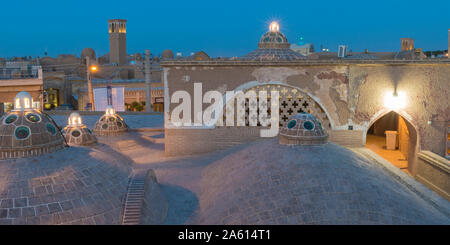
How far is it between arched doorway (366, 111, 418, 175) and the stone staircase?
882cm

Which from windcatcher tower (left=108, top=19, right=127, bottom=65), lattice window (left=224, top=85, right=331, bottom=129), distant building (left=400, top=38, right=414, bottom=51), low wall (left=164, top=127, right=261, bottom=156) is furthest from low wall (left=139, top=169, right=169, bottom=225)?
windcatcher tower (left=108, top=19, right=127, bottom=65)

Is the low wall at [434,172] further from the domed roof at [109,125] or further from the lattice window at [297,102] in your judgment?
the domed roof at [109,125]

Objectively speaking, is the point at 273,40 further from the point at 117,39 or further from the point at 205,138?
the point at 117,39

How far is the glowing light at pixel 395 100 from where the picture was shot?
12.2 metres

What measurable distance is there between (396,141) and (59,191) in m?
15.8

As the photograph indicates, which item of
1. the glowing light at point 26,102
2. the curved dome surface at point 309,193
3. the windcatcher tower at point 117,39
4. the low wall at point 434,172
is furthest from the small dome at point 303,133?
the windcatcher tower at point 117,39

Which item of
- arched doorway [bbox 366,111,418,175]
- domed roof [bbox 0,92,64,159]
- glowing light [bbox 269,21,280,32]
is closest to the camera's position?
domed roof [bbox 0,92,64,159]

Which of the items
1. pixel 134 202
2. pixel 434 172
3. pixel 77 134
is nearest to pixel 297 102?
pixel 434 172

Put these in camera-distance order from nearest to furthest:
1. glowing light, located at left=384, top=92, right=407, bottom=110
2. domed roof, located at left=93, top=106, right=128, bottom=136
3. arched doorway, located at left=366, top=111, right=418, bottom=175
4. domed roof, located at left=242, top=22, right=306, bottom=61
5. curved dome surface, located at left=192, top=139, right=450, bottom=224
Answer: curved dome surface, located at left=192, top=139, right=450, bottom=224 → glowing light, located at left=384, top=92, right=407, bottom=110 → arched doorway, located at left=366, top=111, right=418, bottom=175 → domed roof, located at left=242, top=22, right=306, bottom=61 → domed roof, located at left=93, top=106, right=128, bottom=136

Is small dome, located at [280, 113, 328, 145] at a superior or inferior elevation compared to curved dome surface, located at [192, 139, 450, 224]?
superior

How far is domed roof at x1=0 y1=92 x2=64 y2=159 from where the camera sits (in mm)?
7227

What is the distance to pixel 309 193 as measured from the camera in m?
7.18

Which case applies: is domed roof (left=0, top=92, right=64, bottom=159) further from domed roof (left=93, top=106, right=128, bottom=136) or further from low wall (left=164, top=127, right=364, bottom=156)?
domed roof (left=93, top=106, right=128, bottom=136)

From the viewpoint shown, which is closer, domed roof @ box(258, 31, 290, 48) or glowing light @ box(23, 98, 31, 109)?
glowing light @ box(23, 98, 31, 109)
